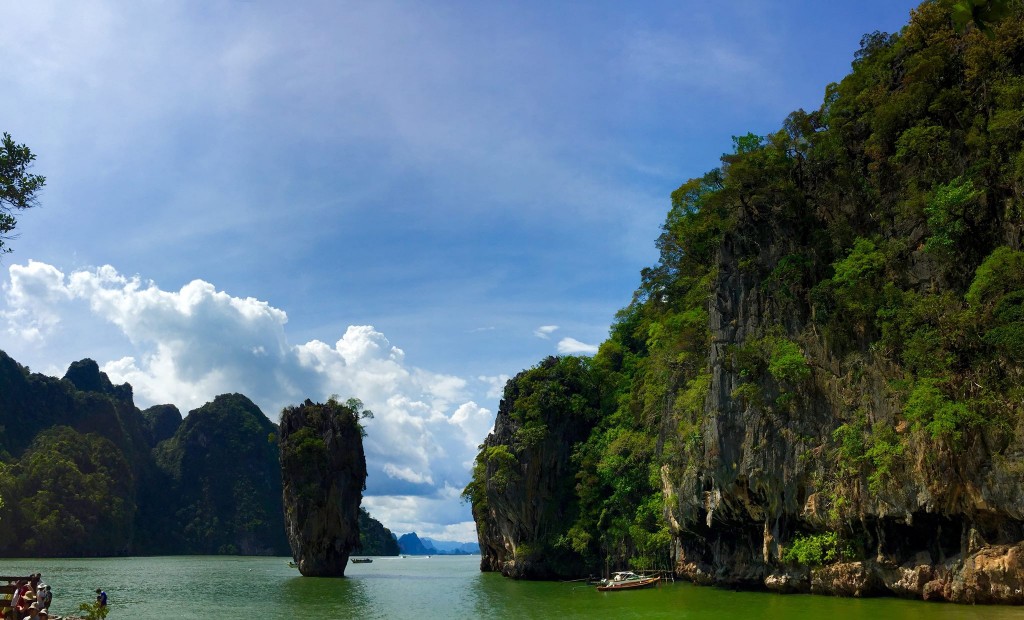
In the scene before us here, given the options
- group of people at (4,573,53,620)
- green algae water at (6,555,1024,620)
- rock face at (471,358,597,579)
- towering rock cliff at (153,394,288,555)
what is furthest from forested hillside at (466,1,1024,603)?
towering rock cliff at (153,394,288,555)

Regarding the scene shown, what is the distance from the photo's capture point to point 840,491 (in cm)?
2786

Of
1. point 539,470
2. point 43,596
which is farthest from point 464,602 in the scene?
point 43,596

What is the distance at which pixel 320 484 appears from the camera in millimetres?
57438

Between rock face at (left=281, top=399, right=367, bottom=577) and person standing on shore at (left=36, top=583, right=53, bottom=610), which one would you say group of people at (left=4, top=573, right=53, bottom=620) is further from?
rock face at (left=281, top=399, right=367, bottom=577)

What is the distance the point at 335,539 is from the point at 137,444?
108 meters

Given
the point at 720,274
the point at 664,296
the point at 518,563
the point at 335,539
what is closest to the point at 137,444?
the point at 335,539

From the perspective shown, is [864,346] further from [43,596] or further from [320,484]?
[320,484]

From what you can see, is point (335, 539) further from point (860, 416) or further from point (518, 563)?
point (860, 416)

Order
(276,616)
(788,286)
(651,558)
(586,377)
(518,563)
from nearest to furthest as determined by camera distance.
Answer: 1. (276,616)
2. (788,286)
3. (651,558)
4. (518,563)
5. (586,377)

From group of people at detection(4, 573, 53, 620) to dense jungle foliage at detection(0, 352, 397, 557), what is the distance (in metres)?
73.9

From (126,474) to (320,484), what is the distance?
80.9 meters

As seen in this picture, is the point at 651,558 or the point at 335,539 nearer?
the point at 651,558

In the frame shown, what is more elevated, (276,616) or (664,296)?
(664,296)

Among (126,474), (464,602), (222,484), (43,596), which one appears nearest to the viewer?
(43,596)
